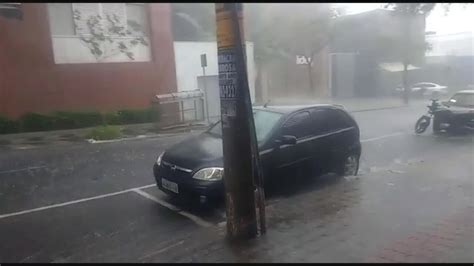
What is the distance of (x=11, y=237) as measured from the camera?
168 inches

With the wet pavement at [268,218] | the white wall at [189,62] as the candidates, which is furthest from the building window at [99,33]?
the wet pavement at [268,218]

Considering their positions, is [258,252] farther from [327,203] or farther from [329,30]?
[329,30]

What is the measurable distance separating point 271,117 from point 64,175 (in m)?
3.80

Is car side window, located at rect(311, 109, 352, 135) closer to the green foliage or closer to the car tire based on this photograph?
the car tire

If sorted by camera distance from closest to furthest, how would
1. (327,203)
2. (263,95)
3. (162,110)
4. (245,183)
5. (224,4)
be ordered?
(224,4)
(245,183)
(327,203)
(162,110)
(263,95)

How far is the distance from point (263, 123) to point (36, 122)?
30.5 feet

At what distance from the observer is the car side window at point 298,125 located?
5.54 meters

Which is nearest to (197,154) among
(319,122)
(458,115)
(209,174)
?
(209,174)

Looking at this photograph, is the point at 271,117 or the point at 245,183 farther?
the point at 271,117

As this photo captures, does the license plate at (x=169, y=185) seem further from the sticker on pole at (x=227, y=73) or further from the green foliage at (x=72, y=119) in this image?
the green foliage at (x=72, y=119)

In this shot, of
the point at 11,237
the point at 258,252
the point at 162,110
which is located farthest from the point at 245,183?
the point at 162,110

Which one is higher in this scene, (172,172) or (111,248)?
(172,172)

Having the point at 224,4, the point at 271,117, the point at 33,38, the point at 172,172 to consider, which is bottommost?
the point at 172,172

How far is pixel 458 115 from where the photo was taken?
406 inches
